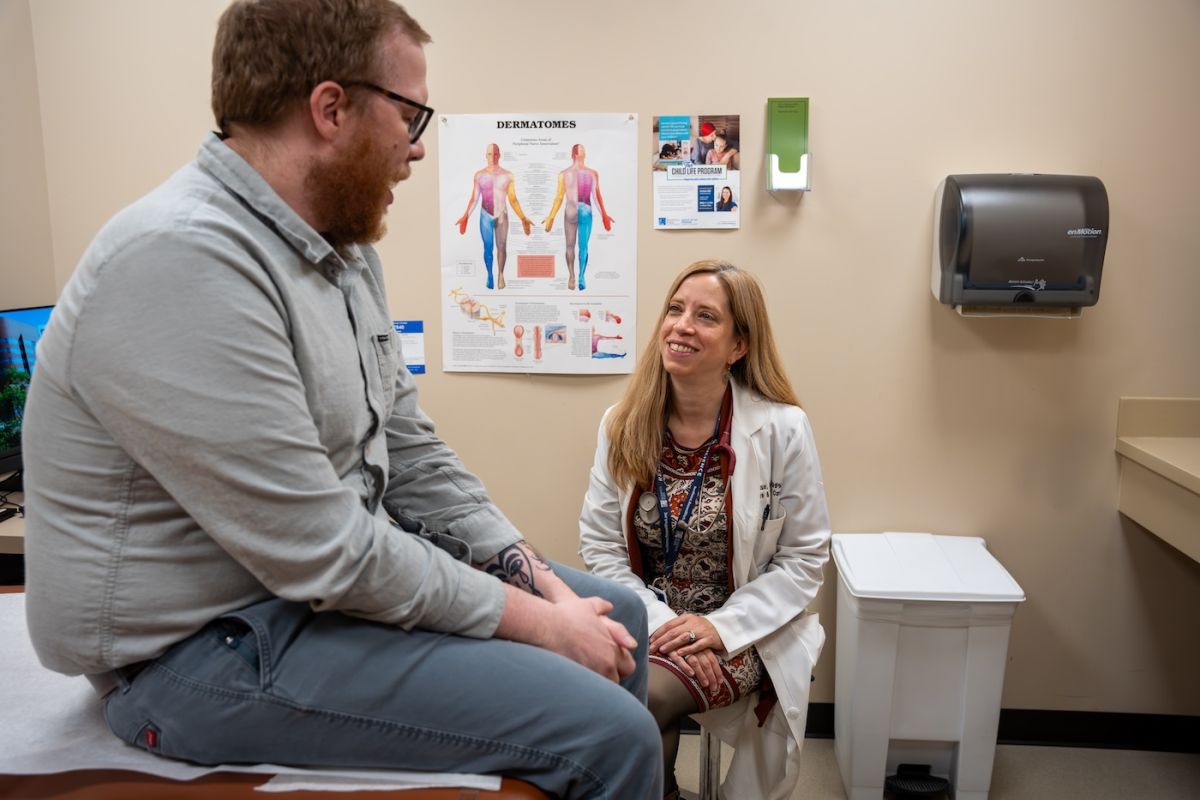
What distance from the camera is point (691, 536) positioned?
6.66ft

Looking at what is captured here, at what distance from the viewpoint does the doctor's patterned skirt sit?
2.03m

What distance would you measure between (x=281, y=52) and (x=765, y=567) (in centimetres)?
151

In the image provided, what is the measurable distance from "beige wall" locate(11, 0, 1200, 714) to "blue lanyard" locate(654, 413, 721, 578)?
56cm

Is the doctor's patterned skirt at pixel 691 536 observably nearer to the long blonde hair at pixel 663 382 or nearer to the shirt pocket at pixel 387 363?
the long blonde hair at pixel 663 382

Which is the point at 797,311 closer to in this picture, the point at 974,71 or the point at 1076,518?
the point at 974,71

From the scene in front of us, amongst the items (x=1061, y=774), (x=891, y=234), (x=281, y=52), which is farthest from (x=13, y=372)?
(x=1061, y=774)

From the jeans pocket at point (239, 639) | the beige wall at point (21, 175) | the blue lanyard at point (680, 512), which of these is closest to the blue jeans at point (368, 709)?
the jeans pocket at point (239, 639)

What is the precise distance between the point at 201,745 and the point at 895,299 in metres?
2.02

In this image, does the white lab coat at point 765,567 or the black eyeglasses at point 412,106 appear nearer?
the black eyeglasses at point 412,106

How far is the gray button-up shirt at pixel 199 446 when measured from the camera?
93cm

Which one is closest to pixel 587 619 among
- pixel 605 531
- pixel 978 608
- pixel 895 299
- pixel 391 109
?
pixel 391 109

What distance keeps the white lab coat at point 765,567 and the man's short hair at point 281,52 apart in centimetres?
120

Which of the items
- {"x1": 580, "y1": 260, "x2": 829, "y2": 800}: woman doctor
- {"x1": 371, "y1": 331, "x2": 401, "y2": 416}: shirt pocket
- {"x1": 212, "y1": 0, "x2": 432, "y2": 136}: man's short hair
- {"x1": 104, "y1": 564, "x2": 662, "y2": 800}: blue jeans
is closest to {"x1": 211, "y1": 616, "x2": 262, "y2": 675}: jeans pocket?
{"x1": 104, "y1": 564, "x2": 662, "y2": 800}: blue jeans

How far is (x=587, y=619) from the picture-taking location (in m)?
1.22
